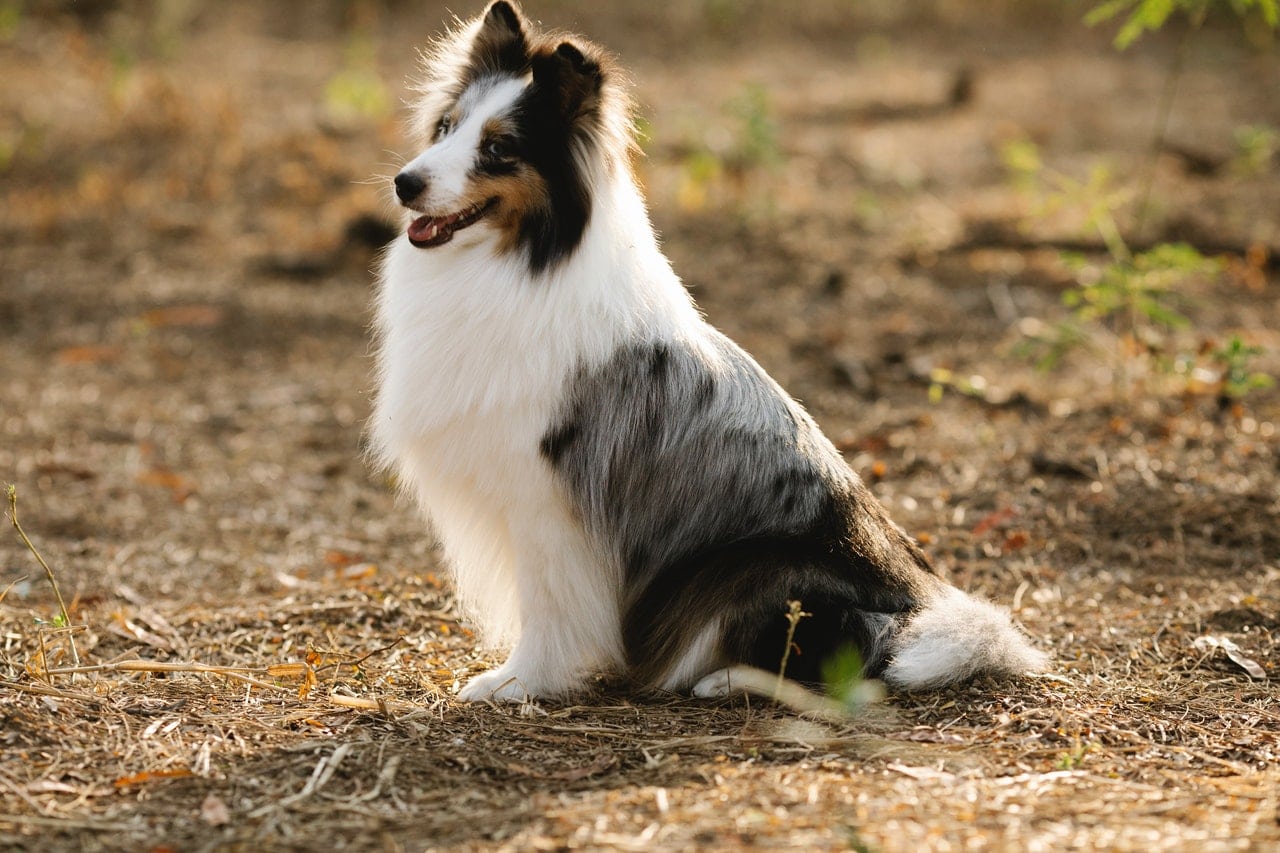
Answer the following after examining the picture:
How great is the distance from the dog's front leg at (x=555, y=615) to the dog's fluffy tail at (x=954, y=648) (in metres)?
0.92

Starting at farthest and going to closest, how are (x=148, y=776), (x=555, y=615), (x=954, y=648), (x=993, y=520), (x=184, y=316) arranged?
(x=184, y=316), (x=993, y=520), (x=555, y=615), (x=954, y=648), (x=148, y=776)

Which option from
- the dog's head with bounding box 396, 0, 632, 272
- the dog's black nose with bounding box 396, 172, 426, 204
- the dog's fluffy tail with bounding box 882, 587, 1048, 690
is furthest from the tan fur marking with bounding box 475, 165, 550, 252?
the dog's fluffy tail with bounding box 882, 587, 1048, 690

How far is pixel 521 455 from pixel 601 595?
53 cm

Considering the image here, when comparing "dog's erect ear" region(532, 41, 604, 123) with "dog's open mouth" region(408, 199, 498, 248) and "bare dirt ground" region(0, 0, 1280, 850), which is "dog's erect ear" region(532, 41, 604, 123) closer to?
"dog's open mouth" region(408, 199, 498, 248)

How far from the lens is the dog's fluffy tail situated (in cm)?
391

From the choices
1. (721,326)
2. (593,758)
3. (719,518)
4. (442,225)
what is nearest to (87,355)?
(721,326)

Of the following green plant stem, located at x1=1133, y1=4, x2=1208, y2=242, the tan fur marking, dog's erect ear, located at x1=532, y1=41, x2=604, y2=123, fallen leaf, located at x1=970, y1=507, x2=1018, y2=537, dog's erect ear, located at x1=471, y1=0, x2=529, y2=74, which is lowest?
fallen leaf, located at x1=970, y1=507, x2=1018, y2=537

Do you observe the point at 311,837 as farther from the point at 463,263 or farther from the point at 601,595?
the point at 463,263

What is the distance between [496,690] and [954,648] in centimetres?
143

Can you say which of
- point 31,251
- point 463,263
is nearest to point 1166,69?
point 31,251

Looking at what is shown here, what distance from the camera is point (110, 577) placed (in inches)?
215

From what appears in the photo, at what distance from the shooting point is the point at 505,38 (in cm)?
407

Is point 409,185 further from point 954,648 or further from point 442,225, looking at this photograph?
point 954,648

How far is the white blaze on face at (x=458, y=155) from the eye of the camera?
12.6 feet
